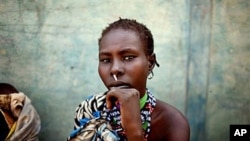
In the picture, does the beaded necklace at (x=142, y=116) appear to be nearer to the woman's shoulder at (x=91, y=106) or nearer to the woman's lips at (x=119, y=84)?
the woman's shoulder at (x=91, y=106)

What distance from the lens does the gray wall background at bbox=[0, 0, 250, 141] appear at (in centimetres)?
456

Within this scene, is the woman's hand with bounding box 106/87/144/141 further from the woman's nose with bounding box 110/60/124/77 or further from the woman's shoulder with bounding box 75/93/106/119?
the woman's shoulder with bounding box 75/93/106/119

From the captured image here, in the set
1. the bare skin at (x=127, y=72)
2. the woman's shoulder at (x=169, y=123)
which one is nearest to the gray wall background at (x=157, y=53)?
the woman's shoulder at (x=169, y=123)

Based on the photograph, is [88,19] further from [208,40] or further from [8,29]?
[208,40]

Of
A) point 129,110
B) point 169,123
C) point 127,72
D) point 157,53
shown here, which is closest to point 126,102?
point 129,110

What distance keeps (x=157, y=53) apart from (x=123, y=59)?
196 cm

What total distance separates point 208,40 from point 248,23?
39cm

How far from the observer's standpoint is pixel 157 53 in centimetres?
460

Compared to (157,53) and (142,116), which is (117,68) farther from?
(157,53)

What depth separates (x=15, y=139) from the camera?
13.2 ft

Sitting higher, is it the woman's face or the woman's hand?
the woman's face

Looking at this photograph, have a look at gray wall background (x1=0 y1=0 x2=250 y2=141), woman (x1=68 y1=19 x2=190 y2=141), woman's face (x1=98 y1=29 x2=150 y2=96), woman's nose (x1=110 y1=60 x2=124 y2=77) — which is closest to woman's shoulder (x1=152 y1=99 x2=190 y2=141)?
woman (x1=68 y1=19 x2=190 y2=141)

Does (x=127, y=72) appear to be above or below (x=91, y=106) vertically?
above

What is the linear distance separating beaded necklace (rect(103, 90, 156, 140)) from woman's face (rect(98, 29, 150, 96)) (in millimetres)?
176
